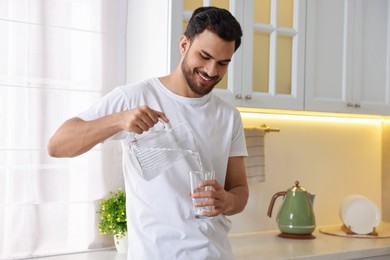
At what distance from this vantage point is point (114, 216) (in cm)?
243

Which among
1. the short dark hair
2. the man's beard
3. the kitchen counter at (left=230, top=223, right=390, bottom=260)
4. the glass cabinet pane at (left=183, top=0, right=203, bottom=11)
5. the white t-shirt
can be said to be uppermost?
the glass cabinet pane at (left=183, top=0, right=203, bottom=11)

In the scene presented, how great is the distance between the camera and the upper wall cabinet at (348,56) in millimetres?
2891

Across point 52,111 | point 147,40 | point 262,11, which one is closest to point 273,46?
point 262,11

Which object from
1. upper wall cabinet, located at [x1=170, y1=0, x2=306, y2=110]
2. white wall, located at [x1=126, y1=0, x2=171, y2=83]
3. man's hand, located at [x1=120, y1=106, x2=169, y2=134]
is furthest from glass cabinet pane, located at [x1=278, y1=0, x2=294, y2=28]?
man's hand, located at [x1=120, y1=106, x2=169, y2=134]

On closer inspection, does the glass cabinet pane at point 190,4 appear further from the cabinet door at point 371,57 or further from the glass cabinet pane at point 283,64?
the cabinet door at point 371,57

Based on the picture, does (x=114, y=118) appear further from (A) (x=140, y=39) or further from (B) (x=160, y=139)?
(A) (x=140, y=39)

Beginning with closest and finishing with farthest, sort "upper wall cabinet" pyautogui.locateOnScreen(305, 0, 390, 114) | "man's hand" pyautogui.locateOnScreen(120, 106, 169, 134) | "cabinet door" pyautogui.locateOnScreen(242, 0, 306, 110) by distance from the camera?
"man's hand" pyautogui.locateOnScreen(120, 106, 169, 134)
"cabinet door" pyautogui.locateOnScreen(242, 0, 306, 110)
"upper wall cabinet" pyautogui.locateOnScreen(305, 0, 390, 114)

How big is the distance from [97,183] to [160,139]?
104 cm

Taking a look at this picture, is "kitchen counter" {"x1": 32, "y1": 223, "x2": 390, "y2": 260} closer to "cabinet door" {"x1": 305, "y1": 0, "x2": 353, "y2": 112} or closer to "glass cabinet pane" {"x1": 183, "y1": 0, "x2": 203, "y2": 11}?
"cabinet door" {"x1": 305, "y1": 0, "x2": 353, "y2": 112}

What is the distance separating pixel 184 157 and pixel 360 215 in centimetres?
173

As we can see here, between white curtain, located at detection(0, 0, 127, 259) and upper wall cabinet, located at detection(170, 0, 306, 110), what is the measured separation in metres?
0.42

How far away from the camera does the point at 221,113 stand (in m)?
1.83

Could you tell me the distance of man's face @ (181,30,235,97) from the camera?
1.67 meters

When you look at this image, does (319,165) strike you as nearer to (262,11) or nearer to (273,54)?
(273,54)
